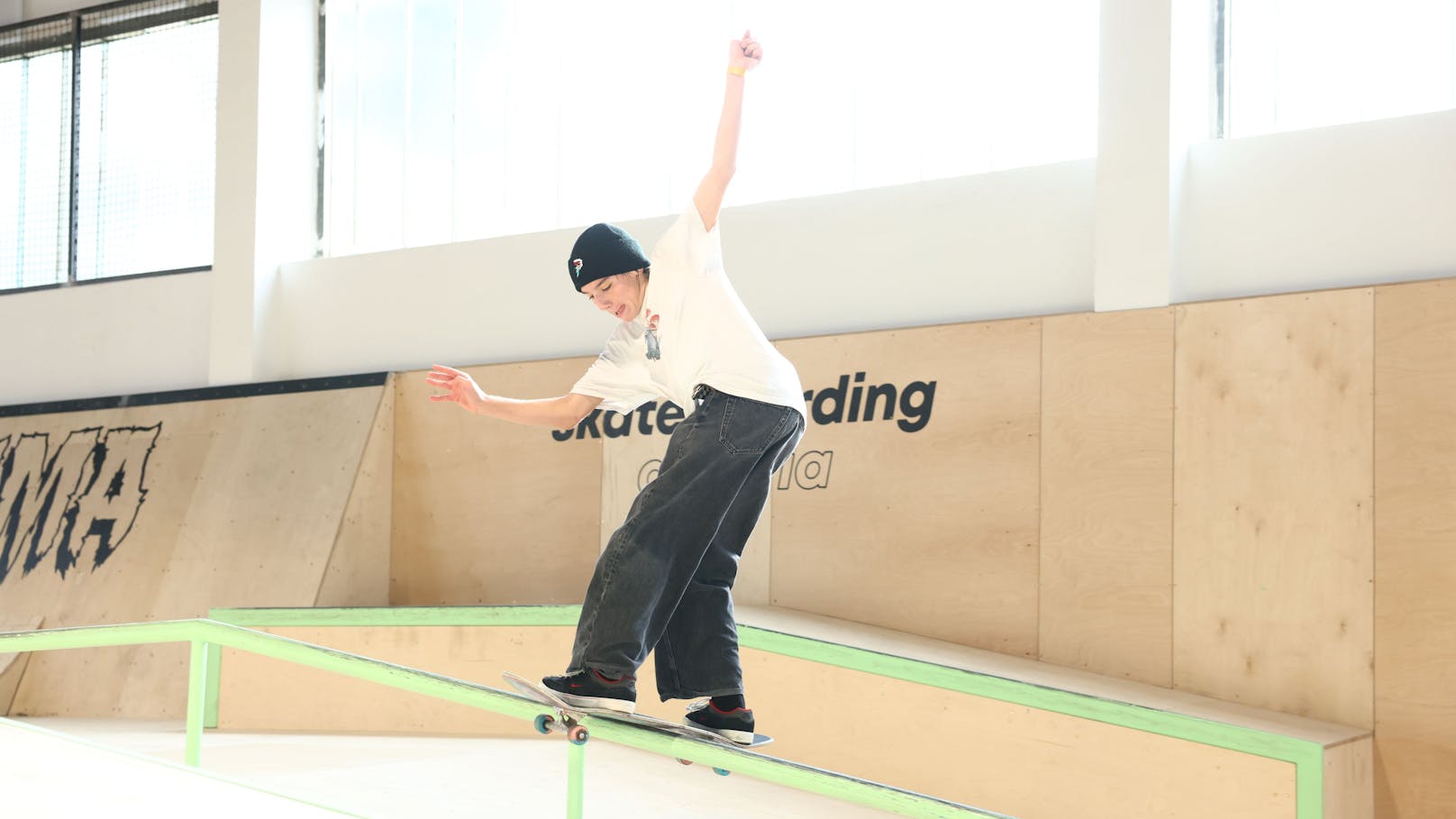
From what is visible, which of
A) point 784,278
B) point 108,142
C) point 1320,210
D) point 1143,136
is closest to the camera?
point 1320,210

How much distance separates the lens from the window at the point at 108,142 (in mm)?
9289

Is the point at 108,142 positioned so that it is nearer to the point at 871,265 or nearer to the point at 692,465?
the point at 871,265

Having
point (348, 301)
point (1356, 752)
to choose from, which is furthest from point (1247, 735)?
point (348, 301)

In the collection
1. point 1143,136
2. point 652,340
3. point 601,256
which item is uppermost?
point 1143,136

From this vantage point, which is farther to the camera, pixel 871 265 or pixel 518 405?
pixel 871 265

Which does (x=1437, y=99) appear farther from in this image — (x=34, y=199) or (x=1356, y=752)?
(x=34, y=199)

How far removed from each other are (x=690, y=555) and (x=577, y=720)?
0.47m

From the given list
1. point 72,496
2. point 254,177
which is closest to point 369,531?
point 72,496

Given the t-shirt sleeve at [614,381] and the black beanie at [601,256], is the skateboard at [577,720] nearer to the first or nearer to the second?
the t-shirt sleeve at [614,381]

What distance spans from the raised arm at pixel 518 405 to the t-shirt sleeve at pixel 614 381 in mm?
30

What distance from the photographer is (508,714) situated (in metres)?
3.03

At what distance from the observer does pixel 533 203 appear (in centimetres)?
813

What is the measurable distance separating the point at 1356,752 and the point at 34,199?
9.76 meters

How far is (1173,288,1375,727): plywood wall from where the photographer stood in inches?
205
